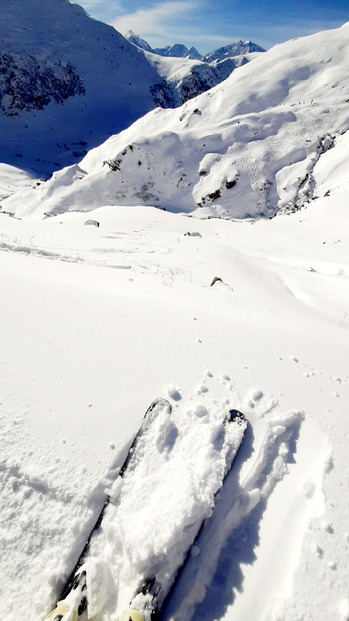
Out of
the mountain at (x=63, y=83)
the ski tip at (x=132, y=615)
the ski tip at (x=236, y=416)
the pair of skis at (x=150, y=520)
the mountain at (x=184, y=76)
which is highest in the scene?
the mountain at (x=184, y=76)

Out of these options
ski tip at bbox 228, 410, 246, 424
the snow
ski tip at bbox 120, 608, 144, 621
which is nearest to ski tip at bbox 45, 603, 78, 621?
the snow

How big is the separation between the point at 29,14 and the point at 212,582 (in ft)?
385

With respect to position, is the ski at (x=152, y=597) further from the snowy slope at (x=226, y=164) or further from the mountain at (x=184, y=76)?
the mountain at (x=184, y=76)

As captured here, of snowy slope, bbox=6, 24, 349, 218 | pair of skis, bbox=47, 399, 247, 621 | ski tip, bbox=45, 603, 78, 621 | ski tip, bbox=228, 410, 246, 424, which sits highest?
snowy slope, bbox=6, 24, 349, 218

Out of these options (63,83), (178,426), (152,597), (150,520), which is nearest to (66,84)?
(63,83)

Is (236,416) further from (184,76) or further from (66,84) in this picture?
(184,76)

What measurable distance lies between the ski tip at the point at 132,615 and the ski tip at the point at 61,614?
10.2 inches

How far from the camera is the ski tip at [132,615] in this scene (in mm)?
1714

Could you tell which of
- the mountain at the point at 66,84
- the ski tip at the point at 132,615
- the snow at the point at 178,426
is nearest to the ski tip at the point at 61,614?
the snow at the point at 178,426

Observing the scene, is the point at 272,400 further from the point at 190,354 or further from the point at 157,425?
the point at 157,425

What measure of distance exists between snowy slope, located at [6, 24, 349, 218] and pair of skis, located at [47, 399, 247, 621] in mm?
28014

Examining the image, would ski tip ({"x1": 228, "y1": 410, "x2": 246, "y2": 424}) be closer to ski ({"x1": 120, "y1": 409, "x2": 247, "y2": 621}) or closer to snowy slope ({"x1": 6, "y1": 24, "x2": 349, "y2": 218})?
ski ({"x1": 120, "y1": 409, "x2": 247, "y2": 621})

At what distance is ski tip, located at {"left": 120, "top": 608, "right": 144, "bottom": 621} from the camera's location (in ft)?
5.62

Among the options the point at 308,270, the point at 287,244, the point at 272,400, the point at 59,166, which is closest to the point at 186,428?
the point at 272,400
